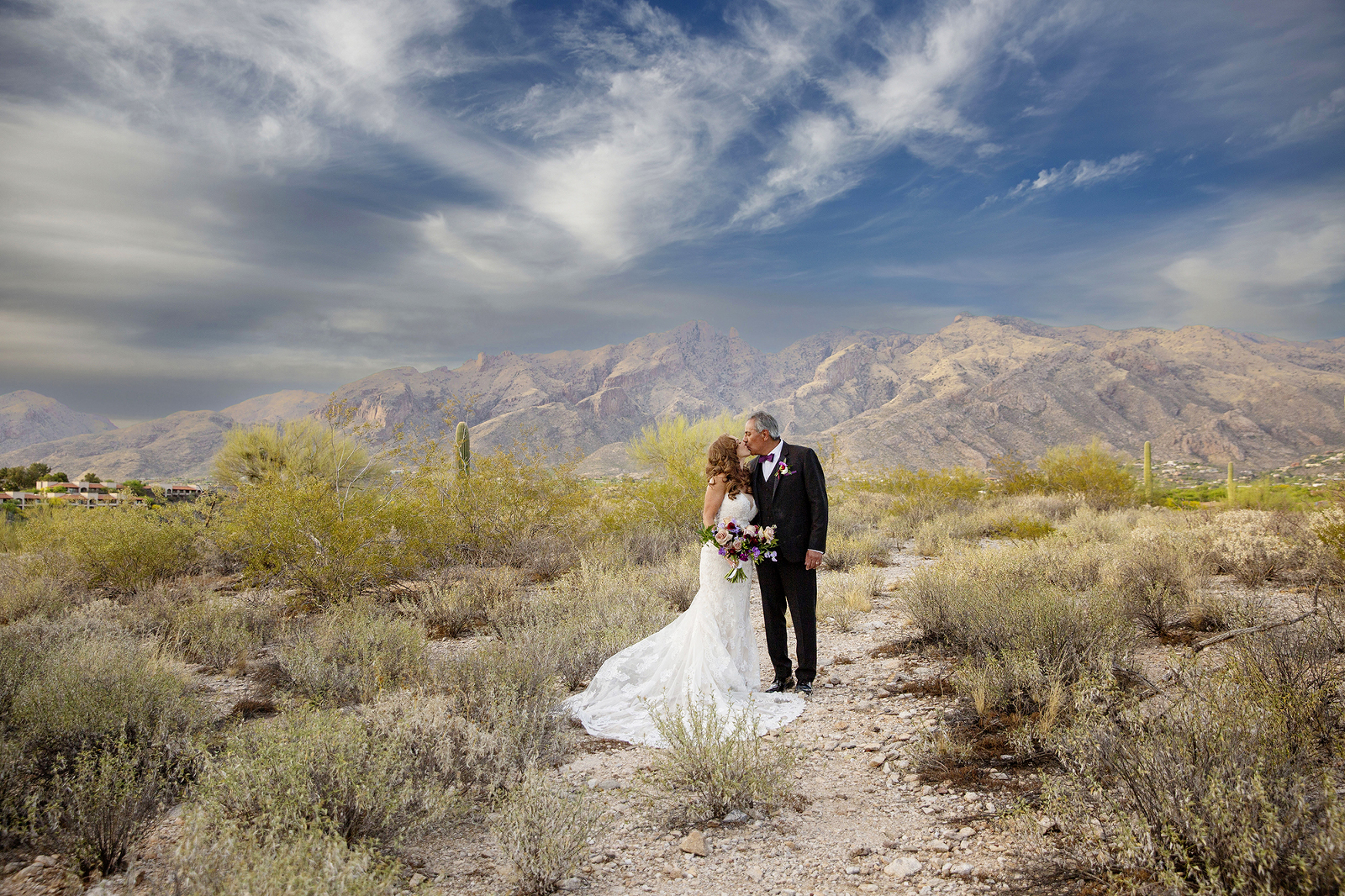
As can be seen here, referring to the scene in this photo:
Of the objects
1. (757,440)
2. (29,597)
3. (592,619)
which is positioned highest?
(757,440)

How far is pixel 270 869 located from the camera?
7.99 feet

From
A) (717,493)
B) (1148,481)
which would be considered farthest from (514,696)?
(1148,481)

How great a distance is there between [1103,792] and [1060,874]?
1.39ft

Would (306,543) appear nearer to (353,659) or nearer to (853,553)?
(353,659)

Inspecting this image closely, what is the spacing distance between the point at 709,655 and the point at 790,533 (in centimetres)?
131

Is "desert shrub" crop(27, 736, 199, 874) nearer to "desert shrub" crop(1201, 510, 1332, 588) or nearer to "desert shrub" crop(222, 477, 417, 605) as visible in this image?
"desert shrub" crop(222, 477, 417, 605)

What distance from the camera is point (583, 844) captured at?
10.3ft

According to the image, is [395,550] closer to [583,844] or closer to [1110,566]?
[583,844]

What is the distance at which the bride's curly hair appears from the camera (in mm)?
5977

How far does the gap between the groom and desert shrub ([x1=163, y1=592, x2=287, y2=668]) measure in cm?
560

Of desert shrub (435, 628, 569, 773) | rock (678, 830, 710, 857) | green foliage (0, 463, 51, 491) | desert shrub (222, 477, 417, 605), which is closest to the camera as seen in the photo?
rock (678, 830, 710, 857)

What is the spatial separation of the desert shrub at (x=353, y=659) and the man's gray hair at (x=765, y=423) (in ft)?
12.1

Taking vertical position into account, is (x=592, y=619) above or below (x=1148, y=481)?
below

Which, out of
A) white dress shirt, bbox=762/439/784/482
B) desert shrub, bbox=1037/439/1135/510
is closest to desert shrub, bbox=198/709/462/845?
white dress shirt, bbox=762/439/784/482
